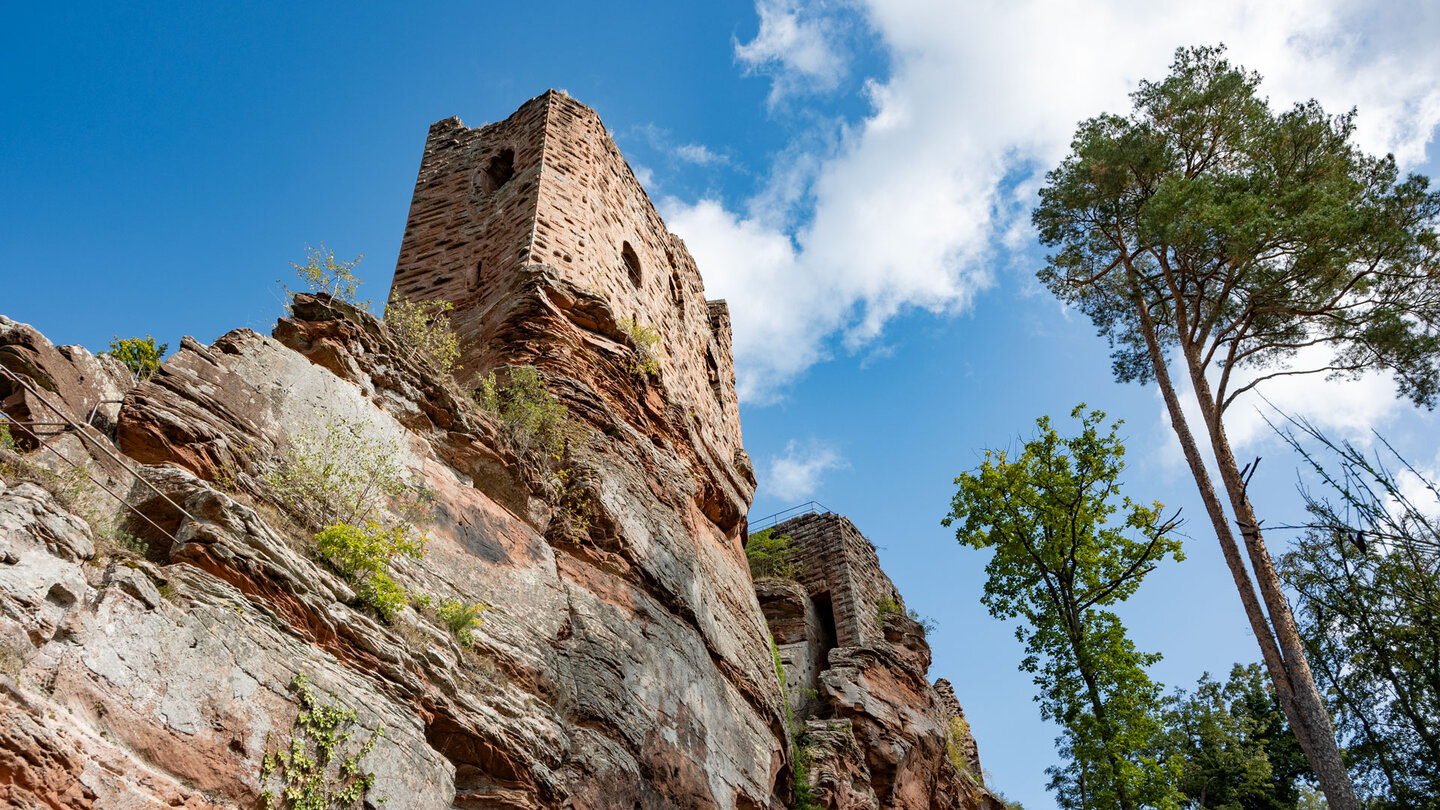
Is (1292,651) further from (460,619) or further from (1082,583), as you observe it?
(460,619)

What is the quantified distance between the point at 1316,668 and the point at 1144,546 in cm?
639

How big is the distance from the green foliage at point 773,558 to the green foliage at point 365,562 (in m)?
12.2

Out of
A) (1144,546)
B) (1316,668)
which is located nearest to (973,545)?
(1144,546)

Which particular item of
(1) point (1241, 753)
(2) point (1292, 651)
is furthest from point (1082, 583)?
(1) point (1241, 753)

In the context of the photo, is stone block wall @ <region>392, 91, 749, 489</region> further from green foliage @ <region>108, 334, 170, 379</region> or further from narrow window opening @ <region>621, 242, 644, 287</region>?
green foliage @ <region>108, 334, 170, 379</region>

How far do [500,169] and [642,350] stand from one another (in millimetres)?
3923

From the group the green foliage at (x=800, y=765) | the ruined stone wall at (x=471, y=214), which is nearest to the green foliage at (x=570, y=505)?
the ruined stone wall at (x=471, y=214)

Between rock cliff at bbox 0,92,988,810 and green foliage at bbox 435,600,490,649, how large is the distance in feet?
0.15

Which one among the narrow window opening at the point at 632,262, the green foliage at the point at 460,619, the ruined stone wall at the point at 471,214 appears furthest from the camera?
the narrow window opening at the point at 632,262

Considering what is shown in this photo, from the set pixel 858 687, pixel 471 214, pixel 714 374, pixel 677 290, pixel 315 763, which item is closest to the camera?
pixel 315 763

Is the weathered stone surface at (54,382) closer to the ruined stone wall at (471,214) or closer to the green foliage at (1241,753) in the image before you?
the ruined stone wall at (471,214)

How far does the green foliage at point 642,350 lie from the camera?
12.4 metres

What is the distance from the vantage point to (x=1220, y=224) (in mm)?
15484

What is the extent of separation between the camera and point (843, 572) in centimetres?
1819
